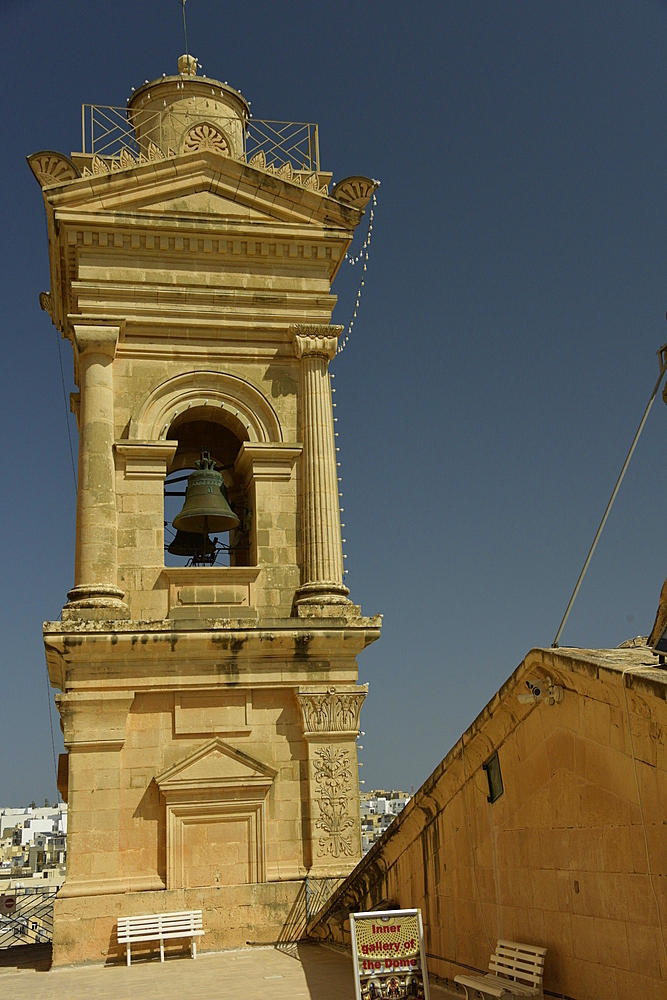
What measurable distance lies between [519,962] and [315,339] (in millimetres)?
10688

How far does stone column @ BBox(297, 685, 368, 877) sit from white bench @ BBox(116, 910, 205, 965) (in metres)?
1.77

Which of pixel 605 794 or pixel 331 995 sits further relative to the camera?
pixel 331 995

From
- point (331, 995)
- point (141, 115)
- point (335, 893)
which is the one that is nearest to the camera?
point (331, 995)

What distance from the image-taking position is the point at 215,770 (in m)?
14.8

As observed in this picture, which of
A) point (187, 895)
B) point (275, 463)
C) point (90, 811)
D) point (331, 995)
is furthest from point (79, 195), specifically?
point (331, 995)

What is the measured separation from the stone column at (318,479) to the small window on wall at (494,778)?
249 inches

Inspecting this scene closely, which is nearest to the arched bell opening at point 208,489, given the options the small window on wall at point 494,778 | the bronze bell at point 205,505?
the bronze bell at point 205,505

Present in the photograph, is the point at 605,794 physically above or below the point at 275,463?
below

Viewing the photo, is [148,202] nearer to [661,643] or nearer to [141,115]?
[141,115]

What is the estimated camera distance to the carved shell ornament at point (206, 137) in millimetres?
17984

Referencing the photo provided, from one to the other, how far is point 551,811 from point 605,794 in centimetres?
90

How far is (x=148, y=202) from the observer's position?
55.8 feet

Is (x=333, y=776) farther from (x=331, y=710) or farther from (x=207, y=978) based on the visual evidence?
(x=207, y=978)

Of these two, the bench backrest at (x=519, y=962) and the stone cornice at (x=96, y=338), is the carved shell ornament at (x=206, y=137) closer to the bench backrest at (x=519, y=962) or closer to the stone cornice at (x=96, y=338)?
the stone cornice at (x=96, y=338)
